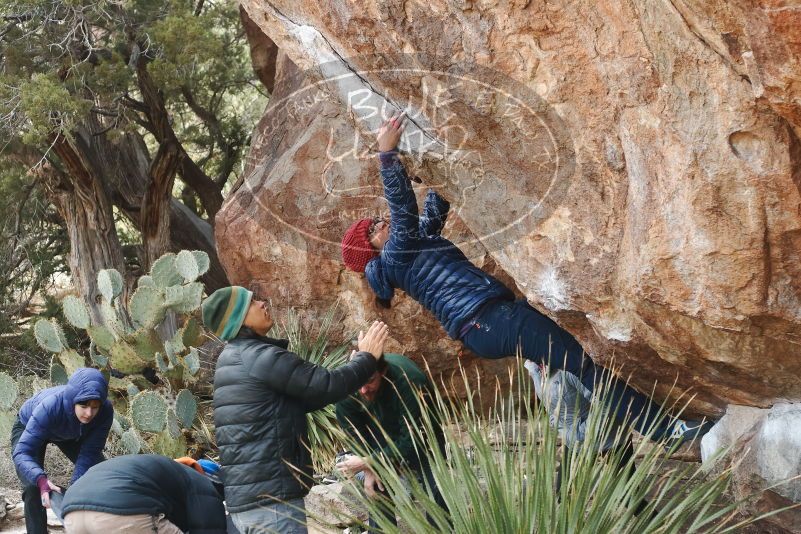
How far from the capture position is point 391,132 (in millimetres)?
5000

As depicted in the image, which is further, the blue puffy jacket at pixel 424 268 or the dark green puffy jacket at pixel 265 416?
the blue puffy jacket at pixel 424 268

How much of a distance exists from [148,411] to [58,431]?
1543mm

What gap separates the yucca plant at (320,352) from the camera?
752 cm

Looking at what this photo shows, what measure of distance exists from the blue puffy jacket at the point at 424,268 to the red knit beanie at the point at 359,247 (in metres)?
0.11

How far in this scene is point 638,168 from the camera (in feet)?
13.1

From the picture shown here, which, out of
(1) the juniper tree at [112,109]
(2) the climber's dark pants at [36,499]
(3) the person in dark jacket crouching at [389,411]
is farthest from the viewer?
(1) the juniper tree at [112,109]

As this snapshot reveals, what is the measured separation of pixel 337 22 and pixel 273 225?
3.77m

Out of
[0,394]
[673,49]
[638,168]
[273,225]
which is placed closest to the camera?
[673,49]

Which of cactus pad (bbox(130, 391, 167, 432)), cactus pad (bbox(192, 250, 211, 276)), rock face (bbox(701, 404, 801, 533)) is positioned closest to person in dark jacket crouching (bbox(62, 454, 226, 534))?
rock face (bbox(701, 404, 801, 533))

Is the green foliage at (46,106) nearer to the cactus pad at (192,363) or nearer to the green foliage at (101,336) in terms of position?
the green foliage at (101,336)

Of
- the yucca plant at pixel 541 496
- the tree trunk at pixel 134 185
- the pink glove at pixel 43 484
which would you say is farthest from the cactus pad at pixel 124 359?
the yucca plant at pixel 541 496

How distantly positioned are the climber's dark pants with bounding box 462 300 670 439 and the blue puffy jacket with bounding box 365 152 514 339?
0.09 meters

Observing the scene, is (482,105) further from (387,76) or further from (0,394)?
(0,394)

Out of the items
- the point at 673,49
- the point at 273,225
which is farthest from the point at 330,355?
the point at 673,49
